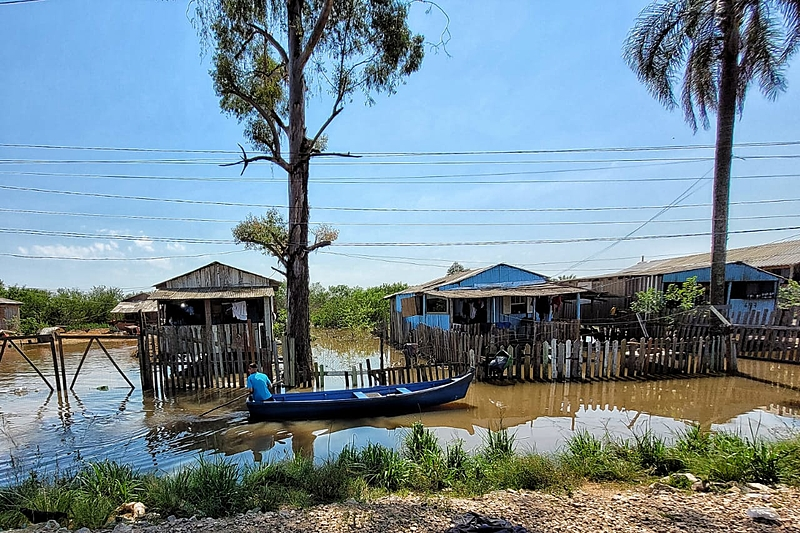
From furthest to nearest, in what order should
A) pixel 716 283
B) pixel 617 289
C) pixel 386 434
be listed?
pixel 617 289, pixel 716 283, pixel 386 434

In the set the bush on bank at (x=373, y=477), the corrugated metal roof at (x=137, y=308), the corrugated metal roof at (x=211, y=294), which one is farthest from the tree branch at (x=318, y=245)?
the corrugated metal roof at (x=137, y=308)

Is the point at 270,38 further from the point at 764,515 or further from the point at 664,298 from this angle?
the point at 664,298

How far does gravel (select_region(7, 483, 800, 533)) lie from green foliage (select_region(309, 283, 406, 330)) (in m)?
24.8

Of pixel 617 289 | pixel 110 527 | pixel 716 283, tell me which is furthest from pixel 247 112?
pixel 617 289

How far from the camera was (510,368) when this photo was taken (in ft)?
43.1

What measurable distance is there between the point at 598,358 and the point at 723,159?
10437 millimetres

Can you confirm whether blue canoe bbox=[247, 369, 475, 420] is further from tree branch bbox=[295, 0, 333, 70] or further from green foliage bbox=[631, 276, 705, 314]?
green foliage bbox=[631, 276, 705, 314]

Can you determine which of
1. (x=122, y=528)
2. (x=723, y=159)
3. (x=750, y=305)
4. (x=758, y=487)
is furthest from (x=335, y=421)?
(x=750, y=305)

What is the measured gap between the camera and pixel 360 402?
9.49m

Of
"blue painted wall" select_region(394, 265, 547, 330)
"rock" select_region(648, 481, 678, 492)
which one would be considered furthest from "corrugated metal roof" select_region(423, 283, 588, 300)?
"rock" select_region(648, 481, 678, 492)

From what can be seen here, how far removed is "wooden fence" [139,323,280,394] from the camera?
487 inches

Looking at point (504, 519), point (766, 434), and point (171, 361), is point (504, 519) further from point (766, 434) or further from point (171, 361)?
point (171, 361)

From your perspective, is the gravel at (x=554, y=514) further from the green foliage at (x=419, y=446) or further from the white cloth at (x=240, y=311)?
the white cloth at (x=240, y=311)

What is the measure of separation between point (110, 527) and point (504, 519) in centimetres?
403
